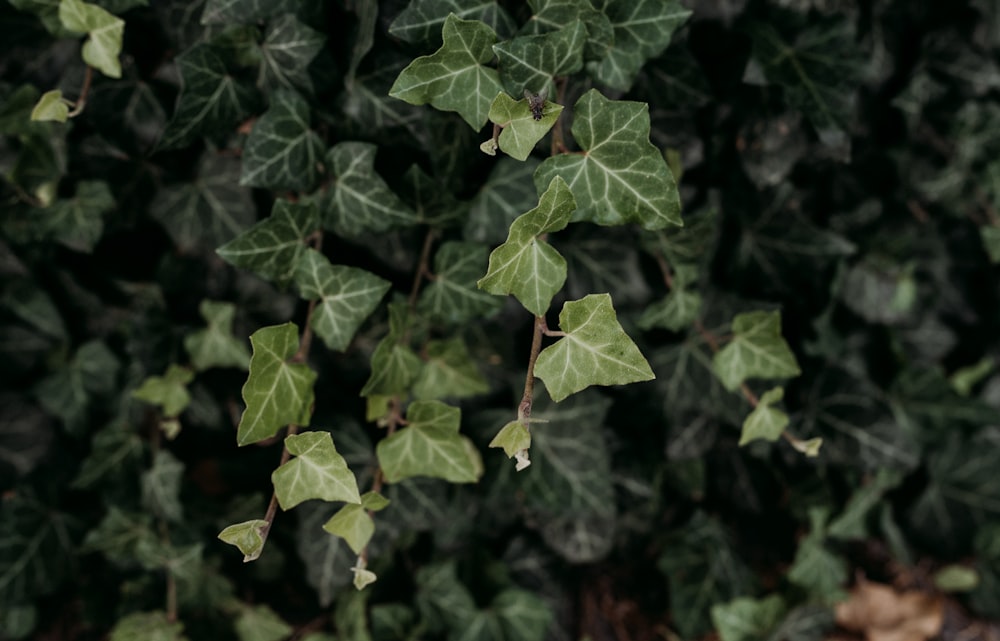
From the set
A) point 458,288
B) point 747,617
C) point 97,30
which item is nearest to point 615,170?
point 458,288

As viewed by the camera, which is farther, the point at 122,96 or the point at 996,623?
the point at 996,623

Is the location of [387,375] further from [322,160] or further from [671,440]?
[671,440]

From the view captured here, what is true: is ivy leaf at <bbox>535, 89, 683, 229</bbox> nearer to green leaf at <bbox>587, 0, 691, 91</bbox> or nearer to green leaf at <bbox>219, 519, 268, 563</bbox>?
green leaf at <bbox>587, 0, 691, 91</bbox>

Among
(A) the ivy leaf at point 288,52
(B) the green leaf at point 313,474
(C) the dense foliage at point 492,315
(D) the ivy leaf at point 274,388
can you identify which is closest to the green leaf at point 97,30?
(C) the dense foliage at point 492,315

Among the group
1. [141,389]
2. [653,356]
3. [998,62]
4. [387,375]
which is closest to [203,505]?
[141,389]

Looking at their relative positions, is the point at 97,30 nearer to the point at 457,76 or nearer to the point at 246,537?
the point at 457,76

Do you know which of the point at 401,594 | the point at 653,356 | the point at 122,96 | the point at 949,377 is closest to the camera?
the point at 122,96

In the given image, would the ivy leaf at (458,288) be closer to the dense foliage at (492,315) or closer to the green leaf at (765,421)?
the dense foliage at (492,315)
